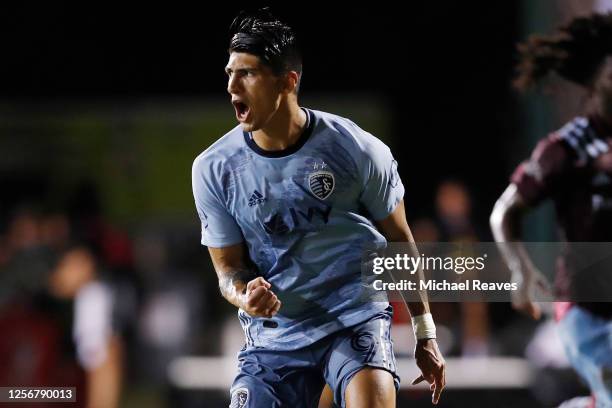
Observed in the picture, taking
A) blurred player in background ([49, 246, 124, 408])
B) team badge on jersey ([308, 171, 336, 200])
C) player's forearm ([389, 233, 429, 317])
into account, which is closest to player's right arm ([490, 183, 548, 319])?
player's forearm ([389, 233, 429, 317])

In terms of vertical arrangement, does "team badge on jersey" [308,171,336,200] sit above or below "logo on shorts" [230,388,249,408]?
above

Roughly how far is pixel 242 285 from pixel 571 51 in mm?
1996

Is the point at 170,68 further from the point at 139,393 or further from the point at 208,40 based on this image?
the point at 139,393

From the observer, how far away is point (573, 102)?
651 cm

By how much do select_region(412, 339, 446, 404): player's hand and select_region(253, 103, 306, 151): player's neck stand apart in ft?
2.94

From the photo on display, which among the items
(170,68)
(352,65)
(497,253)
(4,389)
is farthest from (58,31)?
(497,253)

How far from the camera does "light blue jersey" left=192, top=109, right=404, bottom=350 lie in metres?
4.24

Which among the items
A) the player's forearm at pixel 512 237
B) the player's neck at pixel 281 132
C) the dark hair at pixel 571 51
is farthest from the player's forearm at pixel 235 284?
the dark hair at pixel 571 51

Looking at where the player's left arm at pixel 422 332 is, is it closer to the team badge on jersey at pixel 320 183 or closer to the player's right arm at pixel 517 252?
the team badge on jersey at pixel 320 183

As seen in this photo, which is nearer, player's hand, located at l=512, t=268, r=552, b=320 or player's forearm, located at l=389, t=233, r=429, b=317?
player's forearm, located at l=389, t=233, r=429, b=317

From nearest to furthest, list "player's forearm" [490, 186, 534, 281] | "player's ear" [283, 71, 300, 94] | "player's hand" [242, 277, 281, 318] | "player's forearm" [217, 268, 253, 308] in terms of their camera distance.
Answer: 1. "player's hand" [242, 277, 281, 318]
2. "player's forearm" [217, 268, 253, 308]
3. "player's ear" [283, 71, 300, 94]
4. "player's forearm" [490, 186, 534, 281]

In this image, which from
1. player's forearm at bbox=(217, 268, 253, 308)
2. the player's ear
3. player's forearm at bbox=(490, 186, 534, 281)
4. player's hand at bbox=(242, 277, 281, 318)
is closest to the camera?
player's hand at bbox=(242, 277, 281, 318)

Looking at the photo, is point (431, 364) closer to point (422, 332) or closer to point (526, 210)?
point (422, 332)

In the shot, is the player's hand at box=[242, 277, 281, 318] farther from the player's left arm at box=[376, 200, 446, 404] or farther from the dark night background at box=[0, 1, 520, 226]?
the dark night background at box=[0, 1, 520, 226]
